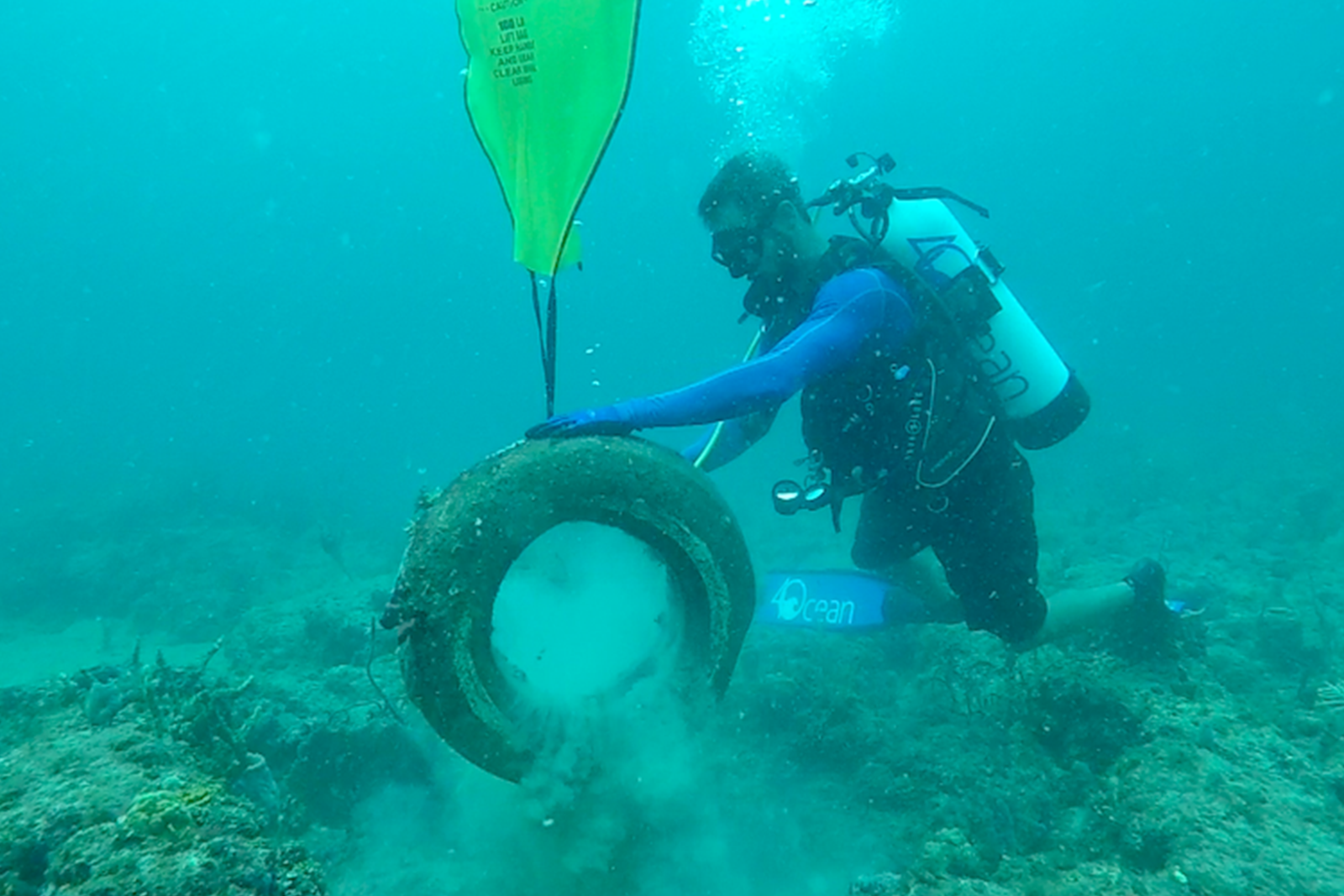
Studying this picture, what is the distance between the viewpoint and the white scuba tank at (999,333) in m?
4.27

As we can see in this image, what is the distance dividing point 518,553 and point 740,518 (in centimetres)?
1415

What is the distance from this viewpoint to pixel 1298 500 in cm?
1241

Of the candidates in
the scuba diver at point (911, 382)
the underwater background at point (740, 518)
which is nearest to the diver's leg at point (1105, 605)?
the scuba diver at point (911, 382)

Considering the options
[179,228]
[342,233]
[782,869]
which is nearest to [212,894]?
[782,869]

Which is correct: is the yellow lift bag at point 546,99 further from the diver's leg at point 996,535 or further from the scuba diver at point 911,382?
the diver's leg at point 996,535

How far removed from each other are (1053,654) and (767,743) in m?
1.92

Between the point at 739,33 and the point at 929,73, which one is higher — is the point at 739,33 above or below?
below

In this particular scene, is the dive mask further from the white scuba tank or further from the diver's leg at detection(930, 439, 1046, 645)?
the diver's leg at detection(930, 439, 1046, 645)

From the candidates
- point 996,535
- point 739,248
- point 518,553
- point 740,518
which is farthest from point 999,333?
point 740,518

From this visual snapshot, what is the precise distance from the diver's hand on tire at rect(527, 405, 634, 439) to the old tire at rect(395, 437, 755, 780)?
0.14 ft

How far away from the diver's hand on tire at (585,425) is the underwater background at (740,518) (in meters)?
1.62

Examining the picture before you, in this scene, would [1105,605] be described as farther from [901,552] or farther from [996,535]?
[901,552]

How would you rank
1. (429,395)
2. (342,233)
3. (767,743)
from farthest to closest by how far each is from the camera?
(342,233), (429,395), (767,743)

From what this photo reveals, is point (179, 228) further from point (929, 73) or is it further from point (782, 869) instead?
point (782, 869)
